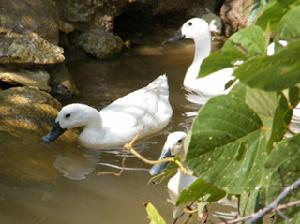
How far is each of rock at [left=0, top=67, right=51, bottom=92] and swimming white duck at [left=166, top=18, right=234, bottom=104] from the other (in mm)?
1406

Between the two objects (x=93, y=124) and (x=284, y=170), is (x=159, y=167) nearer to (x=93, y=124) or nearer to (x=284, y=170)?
(x=93, y=124)

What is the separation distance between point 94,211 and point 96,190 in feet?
1.08

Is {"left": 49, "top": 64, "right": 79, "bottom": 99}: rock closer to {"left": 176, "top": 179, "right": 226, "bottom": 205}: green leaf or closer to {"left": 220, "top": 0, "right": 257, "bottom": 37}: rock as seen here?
{"left": 220, "top": 0, "right": 257, "bottom": 37}: rock

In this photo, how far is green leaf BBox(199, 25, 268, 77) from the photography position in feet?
2.26

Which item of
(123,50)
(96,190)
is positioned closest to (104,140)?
(96,190)

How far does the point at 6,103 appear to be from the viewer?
5.28 meters

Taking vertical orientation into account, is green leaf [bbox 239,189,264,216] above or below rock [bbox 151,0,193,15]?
above

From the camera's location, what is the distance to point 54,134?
502cm

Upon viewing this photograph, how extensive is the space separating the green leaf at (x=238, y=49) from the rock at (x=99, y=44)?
6389 millimetres

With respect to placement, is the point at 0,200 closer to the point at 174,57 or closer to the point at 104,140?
the point at 104,140

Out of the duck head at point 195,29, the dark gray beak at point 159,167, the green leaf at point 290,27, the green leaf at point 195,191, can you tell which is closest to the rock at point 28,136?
the dark gray beak at point 159,167

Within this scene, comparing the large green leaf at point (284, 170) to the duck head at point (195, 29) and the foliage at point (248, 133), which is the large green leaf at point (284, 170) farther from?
the duck head at point (195, 29)

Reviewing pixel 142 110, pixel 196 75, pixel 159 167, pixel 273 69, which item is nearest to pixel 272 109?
pixel 273 69

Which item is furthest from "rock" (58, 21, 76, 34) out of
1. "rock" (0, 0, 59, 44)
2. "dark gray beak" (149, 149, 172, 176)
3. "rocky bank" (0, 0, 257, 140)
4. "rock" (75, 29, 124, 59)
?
"dark gray beak" (149, 149, 172, 176)
